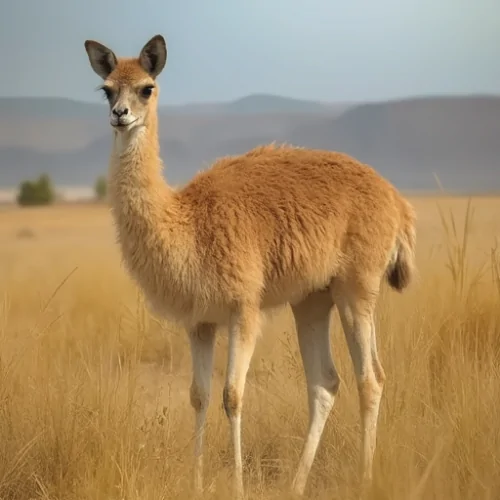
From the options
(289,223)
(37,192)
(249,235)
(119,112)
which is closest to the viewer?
(119,112)

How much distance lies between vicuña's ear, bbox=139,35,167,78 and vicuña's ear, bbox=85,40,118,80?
17 cm

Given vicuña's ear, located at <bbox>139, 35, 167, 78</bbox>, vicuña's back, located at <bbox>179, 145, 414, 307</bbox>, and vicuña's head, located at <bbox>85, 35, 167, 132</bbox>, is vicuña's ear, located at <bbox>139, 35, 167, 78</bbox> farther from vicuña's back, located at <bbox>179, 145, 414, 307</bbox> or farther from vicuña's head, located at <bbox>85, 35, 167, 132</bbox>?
vicuña's back, located at <bbox>179, 145, 414, 307</bbox>

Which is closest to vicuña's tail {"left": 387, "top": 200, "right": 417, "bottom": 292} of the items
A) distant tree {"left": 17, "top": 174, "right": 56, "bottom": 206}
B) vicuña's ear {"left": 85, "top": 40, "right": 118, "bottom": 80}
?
vicuña's ear {"left": 85, "top": 40, "right": 118, "bottom": 80}

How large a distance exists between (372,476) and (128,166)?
200 cm

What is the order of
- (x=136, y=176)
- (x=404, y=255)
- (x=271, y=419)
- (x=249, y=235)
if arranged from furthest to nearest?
1. (x=271, y=419)
2. (x=404, y=255)
3. (x=249, y=235)
4. (x=136, y=176)

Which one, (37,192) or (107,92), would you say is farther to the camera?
(37,192)

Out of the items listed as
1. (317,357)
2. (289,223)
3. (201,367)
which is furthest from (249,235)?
(317,357)

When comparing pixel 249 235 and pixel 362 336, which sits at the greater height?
pixel 249 235

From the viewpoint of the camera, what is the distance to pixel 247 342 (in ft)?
17.7

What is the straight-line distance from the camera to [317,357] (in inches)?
241

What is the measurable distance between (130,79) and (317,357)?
6.53 ft

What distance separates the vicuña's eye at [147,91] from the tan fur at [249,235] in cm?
5

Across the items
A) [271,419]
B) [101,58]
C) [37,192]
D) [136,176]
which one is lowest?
[37,192]

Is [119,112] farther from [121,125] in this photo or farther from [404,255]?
[404,255]
